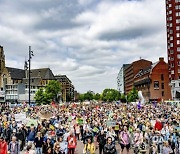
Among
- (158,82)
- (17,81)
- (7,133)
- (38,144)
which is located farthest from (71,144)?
(17,81)

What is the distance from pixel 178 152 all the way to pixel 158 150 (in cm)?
86

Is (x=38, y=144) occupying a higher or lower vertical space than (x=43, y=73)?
lower

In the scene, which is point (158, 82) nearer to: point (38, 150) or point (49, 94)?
point (49, 94)

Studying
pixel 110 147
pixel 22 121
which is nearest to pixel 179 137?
pixel 110 147

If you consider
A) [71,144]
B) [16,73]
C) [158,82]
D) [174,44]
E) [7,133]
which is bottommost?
[71,144]

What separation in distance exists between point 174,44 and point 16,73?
3132 inches

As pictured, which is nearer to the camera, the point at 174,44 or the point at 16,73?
the point at 174,44

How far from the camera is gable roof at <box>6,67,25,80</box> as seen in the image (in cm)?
13850

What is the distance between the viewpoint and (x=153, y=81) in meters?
106

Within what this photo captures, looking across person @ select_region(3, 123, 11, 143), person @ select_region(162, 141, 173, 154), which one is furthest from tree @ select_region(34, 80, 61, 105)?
person @ select_region(162, 141, 173, 154)

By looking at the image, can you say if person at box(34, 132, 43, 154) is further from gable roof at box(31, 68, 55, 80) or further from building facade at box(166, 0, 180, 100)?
gable roof at box(31, 68, 55, 80)

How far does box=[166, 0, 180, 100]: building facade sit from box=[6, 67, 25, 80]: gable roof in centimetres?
7441

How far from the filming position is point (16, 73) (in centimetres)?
14275

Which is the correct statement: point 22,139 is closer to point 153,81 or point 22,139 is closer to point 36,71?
point 153,81
